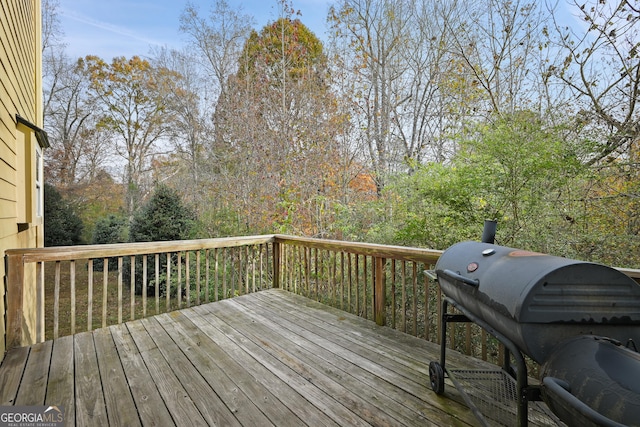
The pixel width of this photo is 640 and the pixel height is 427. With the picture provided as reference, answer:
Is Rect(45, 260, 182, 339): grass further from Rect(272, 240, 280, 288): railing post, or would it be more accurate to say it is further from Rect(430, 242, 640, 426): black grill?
Rect(430, 242, 640, 426): black grill

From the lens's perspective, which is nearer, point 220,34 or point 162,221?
point 162,221

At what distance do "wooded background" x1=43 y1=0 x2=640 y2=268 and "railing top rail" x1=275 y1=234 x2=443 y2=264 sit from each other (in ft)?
4.88

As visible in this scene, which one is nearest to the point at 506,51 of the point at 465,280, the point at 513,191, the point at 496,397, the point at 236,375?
the point at 513,191

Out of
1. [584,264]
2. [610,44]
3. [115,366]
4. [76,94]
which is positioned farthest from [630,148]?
[76,94]

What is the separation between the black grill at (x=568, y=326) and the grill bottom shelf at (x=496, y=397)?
67 cm

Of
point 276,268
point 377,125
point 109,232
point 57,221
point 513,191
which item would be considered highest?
point 377,125

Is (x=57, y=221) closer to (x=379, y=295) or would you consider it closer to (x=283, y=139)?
(x=283, y=139)

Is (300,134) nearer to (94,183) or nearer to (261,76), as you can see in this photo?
(261,76)

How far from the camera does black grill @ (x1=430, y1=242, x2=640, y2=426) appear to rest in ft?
2.97

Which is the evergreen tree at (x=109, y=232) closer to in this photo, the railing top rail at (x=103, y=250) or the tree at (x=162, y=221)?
the tree at (x=162, y=221)

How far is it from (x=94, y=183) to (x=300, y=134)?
34.5ft

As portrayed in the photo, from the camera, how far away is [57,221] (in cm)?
1038

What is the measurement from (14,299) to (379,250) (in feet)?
10.8

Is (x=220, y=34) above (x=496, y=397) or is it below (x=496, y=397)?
above
